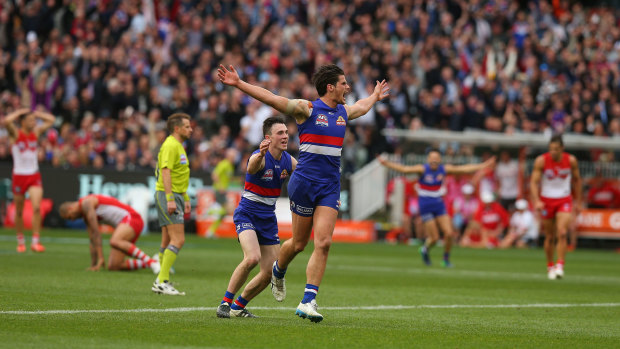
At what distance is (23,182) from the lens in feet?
67.9

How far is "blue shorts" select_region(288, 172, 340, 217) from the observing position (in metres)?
10.2

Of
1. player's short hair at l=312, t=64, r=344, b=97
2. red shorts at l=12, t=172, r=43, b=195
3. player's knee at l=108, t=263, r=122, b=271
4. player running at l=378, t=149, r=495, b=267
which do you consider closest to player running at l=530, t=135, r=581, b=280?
player running at l=378, t=149, r=495, b=267

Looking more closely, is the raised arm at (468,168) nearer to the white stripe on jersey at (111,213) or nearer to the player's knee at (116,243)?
the white stripe on jersey at (111,213)

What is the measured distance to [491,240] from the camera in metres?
30.6

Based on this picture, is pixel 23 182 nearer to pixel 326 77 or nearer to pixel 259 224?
pixel 259 224

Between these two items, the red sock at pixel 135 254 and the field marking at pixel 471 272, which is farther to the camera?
the field marking at pixel 471 272

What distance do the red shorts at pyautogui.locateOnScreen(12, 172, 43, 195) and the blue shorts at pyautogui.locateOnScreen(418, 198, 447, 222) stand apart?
327 inches

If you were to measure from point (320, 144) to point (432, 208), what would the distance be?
12.1 m

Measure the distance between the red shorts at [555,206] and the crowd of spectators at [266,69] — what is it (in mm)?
12848

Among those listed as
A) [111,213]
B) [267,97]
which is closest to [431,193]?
[111,213]

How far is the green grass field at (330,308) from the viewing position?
343 inches

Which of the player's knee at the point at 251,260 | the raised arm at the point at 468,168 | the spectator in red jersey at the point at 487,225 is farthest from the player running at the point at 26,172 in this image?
the spectator in red jersey at the point at 487,225

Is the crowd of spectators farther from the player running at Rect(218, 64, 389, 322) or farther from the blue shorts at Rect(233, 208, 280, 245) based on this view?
the player running at Rect(218, 64, 389, 322)

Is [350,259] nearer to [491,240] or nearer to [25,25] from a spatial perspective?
[491,240]
